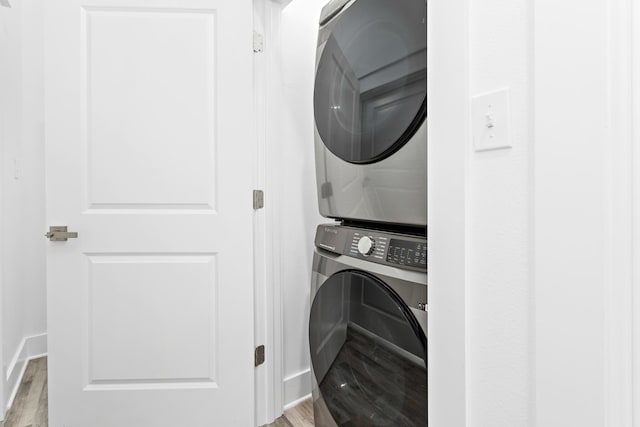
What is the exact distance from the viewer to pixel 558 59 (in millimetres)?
610

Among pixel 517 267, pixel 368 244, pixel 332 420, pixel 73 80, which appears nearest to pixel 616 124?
pixel 517 267

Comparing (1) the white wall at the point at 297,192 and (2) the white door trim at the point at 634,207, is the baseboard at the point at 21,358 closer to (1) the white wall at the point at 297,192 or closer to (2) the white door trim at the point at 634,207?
(1) the white wall at the point at 297,192

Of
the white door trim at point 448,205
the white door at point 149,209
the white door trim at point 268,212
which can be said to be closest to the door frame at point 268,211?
the white door trim at point 268,212

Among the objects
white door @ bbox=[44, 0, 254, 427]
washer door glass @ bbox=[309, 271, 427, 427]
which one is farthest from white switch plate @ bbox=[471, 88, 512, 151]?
white door @ bbox=[44, 0, 254, 427]

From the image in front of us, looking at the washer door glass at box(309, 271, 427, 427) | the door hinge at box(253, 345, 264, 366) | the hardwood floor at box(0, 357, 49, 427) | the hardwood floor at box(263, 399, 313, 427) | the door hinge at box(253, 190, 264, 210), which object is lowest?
the hardwood floor at box(263, 399, 313, 427)

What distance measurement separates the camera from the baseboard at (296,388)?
2006mm

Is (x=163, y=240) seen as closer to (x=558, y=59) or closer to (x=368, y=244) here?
(x=368, y=244)

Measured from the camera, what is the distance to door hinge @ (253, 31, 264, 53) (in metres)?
1.79

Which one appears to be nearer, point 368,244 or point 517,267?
point 517,267

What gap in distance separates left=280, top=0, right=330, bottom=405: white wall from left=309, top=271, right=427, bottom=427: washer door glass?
533 millimetres

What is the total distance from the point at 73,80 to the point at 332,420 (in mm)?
1630

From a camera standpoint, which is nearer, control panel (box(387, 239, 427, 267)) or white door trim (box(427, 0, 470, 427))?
white door trim (box(427, 0, 470, 427))

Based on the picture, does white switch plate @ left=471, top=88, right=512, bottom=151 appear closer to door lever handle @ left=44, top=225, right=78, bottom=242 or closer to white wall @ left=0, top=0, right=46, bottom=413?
door lever handle @ left=44, top=225, right=78, bottom=242

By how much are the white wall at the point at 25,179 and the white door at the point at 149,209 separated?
706 millimetres
